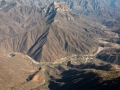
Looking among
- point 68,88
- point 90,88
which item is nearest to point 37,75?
point 68,88

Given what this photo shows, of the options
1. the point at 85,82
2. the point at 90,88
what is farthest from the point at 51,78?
the point at 90,88

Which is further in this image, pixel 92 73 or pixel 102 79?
pixel 92 73

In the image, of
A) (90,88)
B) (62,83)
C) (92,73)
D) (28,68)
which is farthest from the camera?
(28,68)

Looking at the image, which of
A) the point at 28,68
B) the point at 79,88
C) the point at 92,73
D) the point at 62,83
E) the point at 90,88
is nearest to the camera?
the point at 90,88

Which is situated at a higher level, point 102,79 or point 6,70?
point 102,79

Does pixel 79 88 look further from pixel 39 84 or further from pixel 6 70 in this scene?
pixel 6 70

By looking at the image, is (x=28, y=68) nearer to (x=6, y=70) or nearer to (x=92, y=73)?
(x=6, y=70)

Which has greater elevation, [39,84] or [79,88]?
[79,88]

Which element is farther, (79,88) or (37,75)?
(37,75)

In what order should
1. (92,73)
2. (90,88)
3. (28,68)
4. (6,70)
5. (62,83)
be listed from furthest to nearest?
(28,68)
(6,70)
(62,83)
(92,73)
(90,88)
